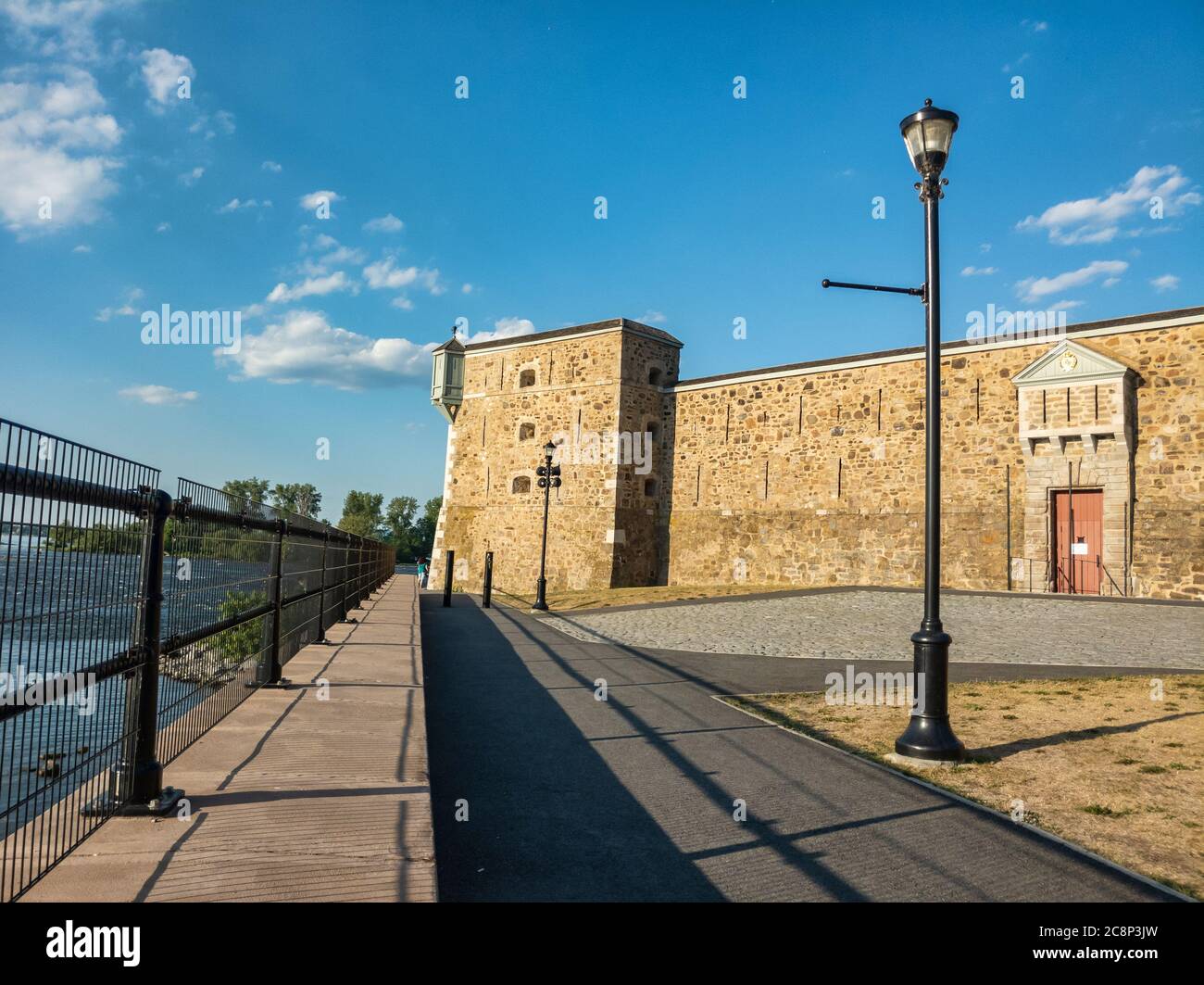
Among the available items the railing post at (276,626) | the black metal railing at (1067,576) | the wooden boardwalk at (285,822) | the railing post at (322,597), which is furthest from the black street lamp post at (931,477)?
the black metal railing at (1067,576)

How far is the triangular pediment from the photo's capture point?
20500 millimetres

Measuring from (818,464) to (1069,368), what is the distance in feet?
26.9

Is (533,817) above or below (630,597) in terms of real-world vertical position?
below

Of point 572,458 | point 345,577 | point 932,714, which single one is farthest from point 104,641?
point 572,458

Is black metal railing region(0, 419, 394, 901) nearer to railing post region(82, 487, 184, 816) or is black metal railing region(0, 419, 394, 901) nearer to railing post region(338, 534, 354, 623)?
railing post region(82, 487, 184, 816)

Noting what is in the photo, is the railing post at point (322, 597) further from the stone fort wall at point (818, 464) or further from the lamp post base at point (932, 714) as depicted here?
the stone fort wall at point (818, 464)

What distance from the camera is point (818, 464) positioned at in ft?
90.1

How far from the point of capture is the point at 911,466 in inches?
984

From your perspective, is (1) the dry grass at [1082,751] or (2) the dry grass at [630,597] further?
(2) the dry grass at [630,597]

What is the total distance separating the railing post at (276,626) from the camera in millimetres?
6582

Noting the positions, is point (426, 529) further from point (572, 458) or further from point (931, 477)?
point (931, 477)

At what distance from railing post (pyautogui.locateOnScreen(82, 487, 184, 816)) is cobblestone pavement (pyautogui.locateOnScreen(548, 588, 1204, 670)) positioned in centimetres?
1013

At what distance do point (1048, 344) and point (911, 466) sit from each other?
5.03m

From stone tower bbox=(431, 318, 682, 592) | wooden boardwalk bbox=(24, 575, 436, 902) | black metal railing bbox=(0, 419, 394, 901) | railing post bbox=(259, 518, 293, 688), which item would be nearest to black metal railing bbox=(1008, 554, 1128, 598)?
stone tower bbox=(431, 318, 682, 592)
